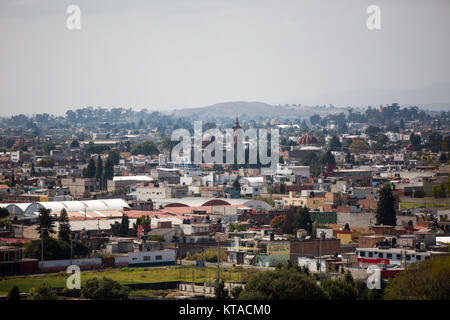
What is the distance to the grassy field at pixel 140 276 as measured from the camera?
1931 cm

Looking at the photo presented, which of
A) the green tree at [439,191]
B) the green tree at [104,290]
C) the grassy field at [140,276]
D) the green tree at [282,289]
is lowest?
the grassy field at [140,276]

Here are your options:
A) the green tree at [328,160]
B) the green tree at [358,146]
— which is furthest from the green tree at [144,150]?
the green tree at [328,160]

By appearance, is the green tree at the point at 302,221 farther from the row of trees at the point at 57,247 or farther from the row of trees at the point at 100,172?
the row of trees at the point at 100,172

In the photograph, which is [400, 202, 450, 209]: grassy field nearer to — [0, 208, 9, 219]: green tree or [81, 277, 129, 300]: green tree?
[0, 208, 9, 219]: green tree

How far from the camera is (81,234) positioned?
82.1 feet

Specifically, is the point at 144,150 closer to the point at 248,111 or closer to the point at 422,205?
the point at 422,205

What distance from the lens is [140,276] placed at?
2070 centimetres

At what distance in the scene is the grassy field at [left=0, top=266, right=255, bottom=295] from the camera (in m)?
19.3

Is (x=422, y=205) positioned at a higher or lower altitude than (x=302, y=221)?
lower

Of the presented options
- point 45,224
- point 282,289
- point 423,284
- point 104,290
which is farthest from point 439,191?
point 282,289

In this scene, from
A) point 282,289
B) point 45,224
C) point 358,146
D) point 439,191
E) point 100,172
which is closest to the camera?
point 282,289

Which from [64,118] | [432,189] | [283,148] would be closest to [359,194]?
[432,189]

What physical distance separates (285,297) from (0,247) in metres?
7.83

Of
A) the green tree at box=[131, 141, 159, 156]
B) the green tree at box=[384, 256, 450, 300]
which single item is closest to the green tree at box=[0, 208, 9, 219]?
the green tree at box=[384, 256, 450, 300]
